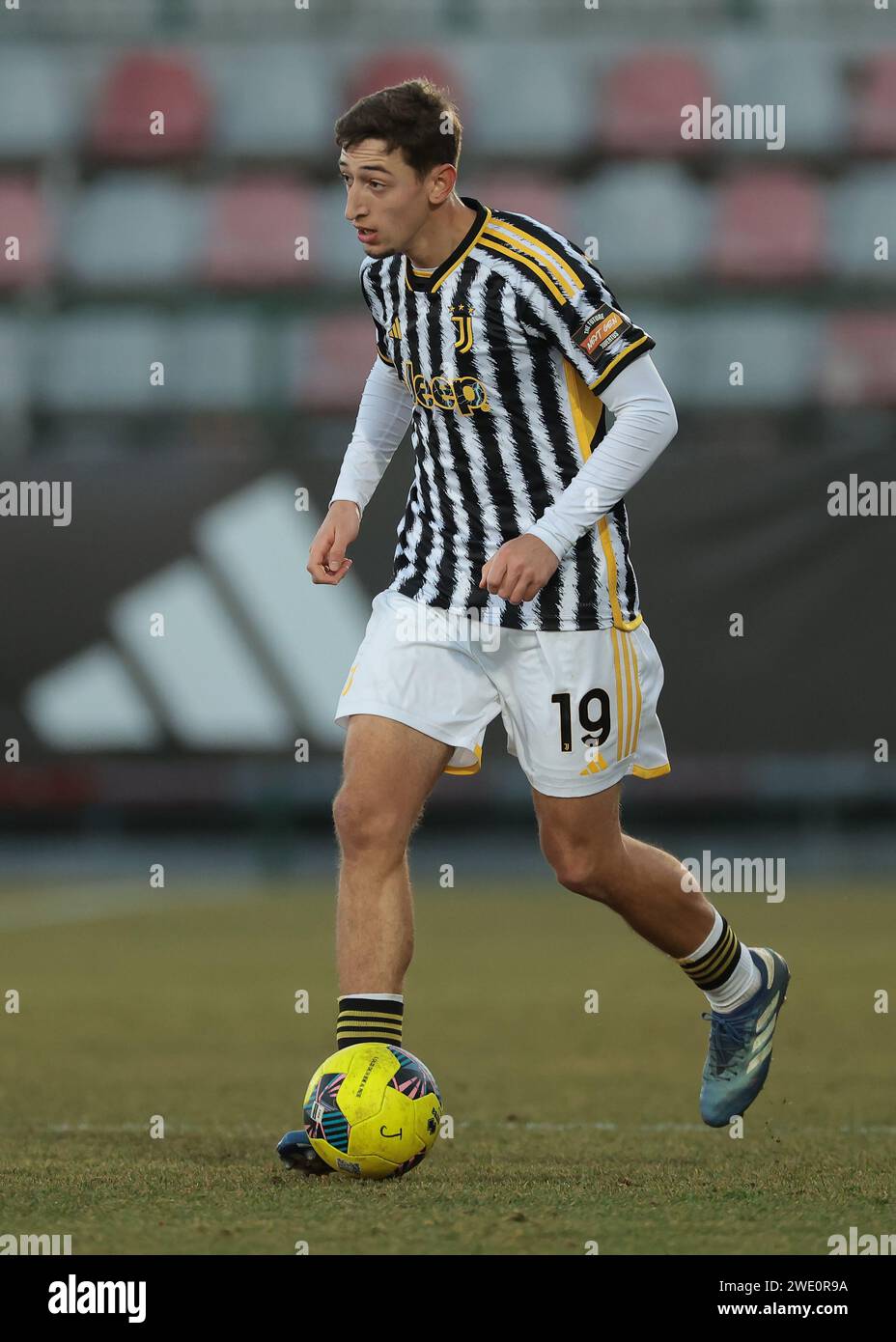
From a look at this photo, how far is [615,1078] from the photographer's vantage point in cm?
560

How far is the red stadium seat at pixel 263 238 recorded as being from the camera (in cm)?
1489

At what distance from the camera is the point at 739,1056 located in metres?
4.40

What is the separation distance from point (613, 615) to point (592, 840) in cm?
46

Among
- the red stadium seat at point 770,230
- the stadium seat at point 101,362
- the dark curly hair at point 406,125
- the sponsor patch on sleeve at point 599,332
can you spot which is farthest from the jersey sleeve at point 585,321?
the red stadium seat at point 770,230

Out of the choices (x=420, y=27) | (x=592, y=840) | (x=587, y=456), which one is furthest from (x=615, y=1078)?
(x=420, y=27)

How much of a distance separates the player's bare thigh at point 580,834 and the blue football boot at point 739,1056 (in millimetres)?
516

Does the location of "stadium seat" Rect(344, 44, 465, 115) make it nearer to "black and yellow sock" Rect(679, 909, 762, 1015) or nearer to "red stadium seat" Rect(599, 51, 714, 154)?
"red stadium seat" Rect(599, 51, 714, 154)

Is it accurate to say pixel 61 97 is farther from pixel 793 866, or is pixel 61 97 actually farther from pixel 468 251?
pixel 468 251

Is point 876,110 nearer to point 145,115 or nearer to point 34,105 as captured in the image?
point 145,115

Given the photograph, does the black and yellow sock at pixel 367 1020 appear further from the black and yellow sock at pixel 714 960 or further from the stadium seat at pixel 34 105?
the stadium seat at pixel 34 105

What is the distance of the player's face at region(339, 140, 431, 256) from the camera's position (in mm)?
3961

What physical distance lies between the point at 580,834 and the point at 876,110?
1230 centimetres
